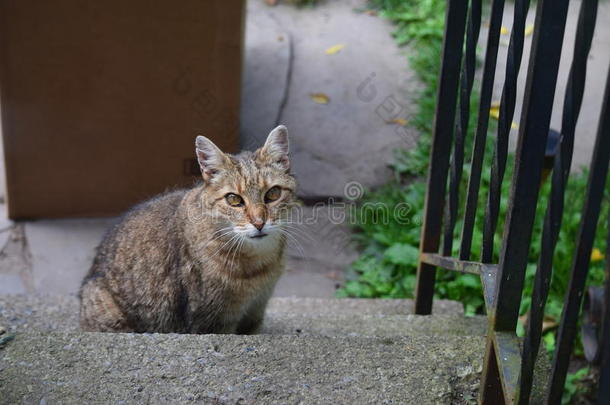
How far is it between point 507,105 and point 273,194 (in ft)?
4.12

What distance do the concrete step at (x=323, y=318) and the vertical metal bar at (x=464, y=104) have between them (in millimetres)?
403

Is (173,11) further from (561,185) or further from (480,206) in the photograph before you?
(561,185)

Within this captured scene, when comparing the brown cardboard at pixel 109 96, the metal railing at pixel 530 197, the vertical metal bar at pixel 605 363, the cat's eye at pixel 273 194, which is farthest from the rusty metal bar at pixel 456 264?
the brown cardboard at pixel 109 96

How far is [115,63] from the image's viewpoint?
15.9 ft

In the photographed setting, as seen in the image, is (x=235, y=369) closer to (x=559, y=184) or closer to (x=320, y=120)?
(x=559, y=184)

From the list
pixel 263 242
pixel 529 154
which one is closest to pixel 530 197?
pixel 529 154

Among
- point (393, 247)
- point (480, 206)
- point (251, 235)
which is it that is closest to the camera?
point (251, 235)

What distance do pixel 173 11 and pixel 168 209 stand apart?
6.65 ft

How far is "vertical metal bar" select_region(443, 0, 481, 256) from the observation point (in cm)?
257

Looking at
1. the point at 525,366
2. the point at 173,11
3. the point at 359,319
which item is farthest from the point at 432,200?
the point at 173,11

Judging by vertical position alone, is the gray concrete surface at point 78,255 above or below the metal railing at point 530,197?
below

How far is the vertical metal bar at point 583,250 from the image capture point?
4.59ft

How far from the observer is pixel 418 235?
4918mm

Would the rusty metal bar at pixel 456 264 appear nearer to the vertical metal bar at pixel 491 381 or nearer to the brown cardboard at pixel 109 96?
the vertical metal bar at pixel 491 381
